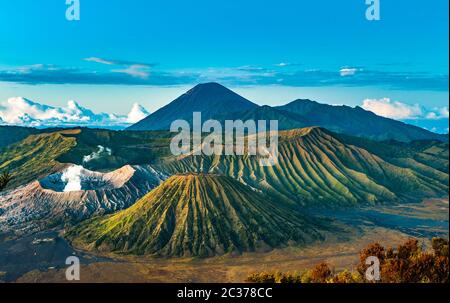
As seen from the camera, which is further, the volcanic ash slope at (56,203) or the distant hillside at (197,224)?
the volcanic ash slope at (56,203)

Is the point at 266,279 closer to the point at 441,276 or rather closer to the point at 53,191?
the point at 441,276

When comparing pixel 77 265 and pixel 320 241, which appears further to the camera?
pixel 320 241

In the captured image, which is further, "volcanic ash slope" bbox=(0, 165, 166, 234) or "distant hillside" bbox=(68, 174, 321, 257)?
"volcanic ash slope" bbox=(0, 165, 166, 234)

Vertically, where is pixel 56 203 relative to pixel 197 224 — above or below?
above

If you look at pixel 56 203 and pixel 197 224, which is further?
pixel 56 203

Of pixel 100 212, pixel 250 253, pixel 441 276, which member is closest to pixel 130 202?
pixel 100 212
